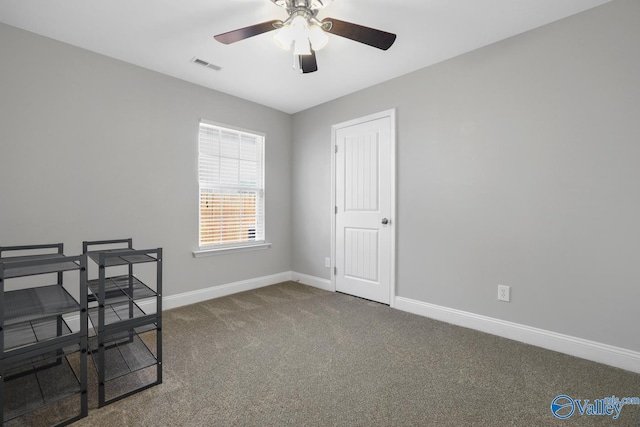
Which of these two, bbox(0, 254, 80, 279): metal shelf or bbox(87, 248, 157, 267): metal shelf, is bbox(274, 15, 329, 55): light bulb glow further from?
bbox(0, 254, 80, 279): metal shelf

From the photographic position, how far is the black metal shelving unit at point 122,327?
1661mm

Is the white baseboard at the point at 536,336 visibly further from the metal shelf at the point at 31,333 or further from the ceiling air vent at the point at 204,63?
the ceiling air vent at the point at 204,63

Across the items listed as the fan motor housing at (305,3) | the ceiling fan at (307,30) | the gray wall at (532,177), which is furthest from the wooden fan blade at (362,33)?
the gray wall at (532,177)

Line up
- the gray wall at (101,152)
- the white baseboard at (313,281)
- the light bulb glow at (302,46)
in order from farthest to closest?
the white baseboard at (313,281)
the gray wall at (101,152)
the light bulb glow at (302,46)

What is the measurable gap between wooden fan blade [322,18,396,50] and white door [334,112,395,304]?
141 centimetres

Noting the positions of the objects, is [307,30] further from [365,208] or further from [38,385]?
[38,385]

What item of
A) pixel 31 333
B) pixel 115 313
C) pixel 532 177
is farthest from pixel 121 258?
pixel 532 177

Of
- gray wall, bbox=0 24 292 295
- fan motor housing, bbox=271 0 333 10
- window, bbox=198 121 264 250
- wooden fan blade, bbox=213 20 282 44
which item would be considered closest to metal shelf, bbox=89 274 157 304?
gray wall, bbox=0 24 292 295

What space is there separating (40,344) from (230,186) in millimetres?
2555

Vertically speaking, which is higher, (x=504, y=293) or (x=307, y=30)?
(x=307, y=30)

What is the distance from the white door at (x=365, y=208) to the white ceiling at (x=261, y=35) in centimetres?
66

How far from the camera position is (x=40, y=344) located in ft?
4.70

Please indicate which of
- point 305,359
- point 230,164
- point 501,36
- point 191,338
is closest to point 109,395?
point 191,338

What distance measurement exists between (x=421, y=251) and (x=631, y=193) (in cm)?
160
